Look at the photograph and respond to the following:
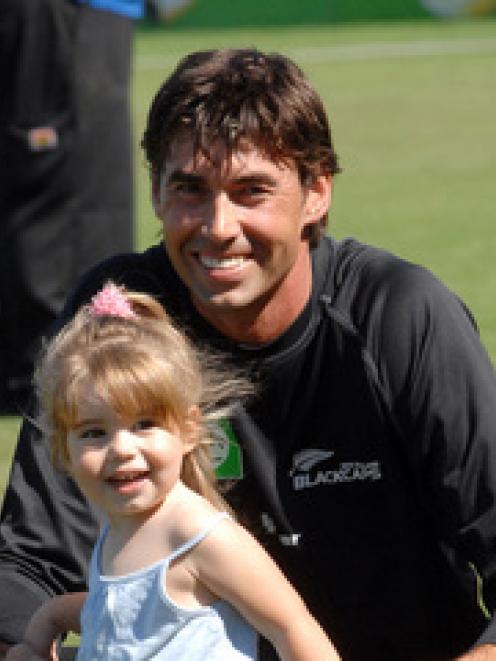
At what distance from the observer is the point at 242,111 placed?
3879mm

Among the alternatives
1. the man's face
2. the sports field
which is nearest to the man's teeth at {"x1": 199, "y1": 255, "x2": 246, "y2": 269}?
the man's face

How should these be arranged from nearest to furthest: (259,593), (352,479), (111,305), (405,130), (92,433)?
(259,593), (92,433), (111,305), (352,479), (405,130)

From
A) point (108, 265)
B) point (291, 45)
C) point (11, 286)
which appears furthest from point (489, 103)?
point (108, 265)

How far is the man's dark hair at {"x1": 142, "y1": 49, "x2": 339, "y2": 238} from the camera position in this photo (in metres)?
3.87

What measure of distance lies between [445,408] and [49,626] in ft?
2.68

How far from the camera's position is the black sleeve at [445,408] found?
3.73 metres

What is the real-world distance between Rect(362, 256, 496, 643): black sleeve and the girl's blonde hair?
→ 0.32m

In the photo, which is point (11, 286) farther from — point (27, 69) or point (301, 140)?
point (301, 140)

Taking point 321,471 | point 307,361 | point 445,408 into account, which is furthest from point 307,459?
point 445,408

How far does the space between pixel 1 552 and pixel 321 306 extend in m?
0.78

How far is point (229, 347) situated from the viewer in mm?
3971

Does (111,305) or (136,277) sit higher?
(111,305)

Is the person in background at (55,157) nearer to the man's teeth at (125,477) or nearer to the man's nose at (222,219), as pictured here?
the man's nose at (222,219)

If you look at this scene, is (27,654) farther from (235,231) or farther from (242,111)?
(242,111)
